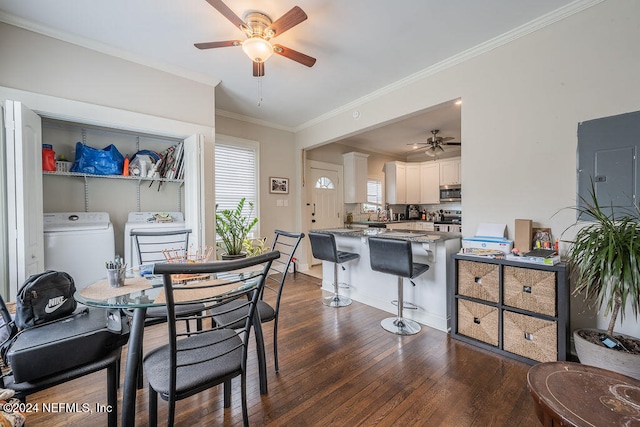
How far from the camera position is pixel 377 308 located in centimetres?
314

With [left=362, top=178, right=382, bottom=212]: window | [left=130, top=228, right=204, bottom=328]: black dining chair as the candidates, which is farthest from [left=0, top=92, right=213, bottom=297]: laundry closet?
[left=362, top=178, right=382, bottom=212]: window

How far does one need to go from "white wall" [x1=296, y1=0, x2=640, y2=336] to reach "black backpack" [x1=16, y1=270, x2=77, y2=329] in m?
3.21

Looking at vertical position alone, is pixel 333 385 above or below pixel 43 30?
below

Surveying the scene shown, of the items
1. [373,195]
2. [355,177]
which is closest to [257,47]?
[355,177]

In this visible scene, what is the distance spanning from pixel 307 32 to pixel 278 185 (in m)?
2.80

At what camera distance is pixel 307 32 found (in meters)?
2.37

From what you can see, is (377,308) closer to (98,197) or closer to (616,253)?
(616,253)

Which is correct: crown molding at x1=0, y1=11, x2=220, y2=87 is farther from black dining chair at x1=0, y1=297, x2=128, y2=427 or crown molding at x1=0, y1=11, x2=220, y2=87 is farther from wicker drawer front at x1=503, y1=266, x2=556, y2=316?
wicker drawer front at x1=503, y1=266, x2=556, y2=316

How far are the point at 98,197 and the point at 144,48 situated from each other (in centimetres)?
163

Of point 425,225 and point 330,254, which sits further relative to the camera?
point 425,225

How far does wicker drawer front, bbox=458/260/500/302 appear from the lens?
221 centimetres

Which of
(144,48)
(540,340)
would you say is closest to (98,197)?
(144,48)

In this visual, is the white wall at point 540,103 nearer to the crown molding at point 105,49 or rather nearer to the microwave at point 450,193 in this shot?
the crown molding at point 105,49

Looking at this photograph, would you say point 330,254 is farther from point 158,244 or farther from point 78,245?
point 78,245
